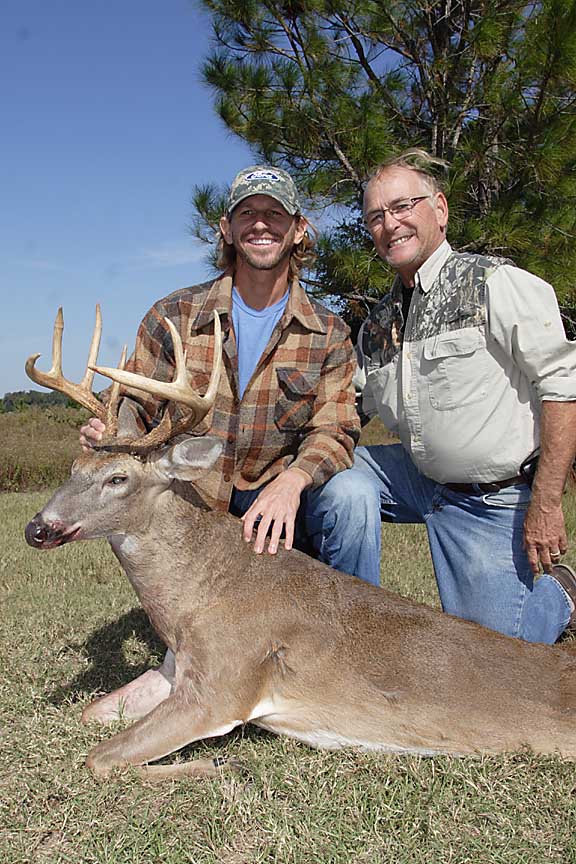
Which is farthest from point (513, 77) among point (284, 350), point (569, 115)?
point (284, 350)

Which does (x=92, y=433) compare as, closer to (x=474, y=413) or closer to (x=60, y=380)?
(x=60, y=380)

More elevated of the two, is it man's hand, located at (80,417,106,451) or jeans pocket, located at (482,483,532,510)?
man's hand, located at (80,417,106,451)

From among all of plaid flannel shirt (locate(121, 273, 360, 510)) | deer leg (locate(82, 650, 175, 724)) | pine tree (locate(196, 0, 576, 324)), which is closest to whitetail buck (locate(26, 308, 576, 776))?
deer leg (locate(82, 650, 175, 724))

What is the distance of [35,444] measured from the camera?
13.7m

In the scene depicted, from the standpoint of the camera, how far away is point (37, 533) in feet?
11.2

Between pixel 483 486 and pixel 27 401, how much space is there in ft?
46.5

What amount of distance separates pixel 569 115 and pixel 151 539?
746 cm

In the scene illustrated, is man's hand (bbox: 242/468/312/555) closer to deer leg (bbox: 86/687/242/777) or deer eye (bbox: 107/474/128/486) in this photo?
deer eye (bbox: 107/474/128/486)

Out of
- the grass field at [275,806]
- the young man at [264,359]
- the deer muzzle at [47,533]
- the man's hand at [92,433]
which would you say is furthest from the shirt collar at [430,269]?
the grass field at [275,806]

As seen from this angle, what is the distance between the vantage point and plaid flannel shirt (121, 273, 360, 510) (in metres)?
4.62

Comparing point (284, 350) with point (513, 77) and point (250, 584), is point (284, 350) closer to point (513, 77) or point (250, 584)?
point (250, 584)

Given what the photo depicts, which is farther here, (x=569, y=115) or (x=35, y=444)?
(x=35, y=444)

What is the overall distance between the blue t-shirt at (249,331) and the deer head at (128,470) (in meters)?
1.01

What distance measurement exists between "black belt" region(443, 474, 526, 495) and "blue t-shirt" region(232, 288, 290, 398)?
4.12 feet
